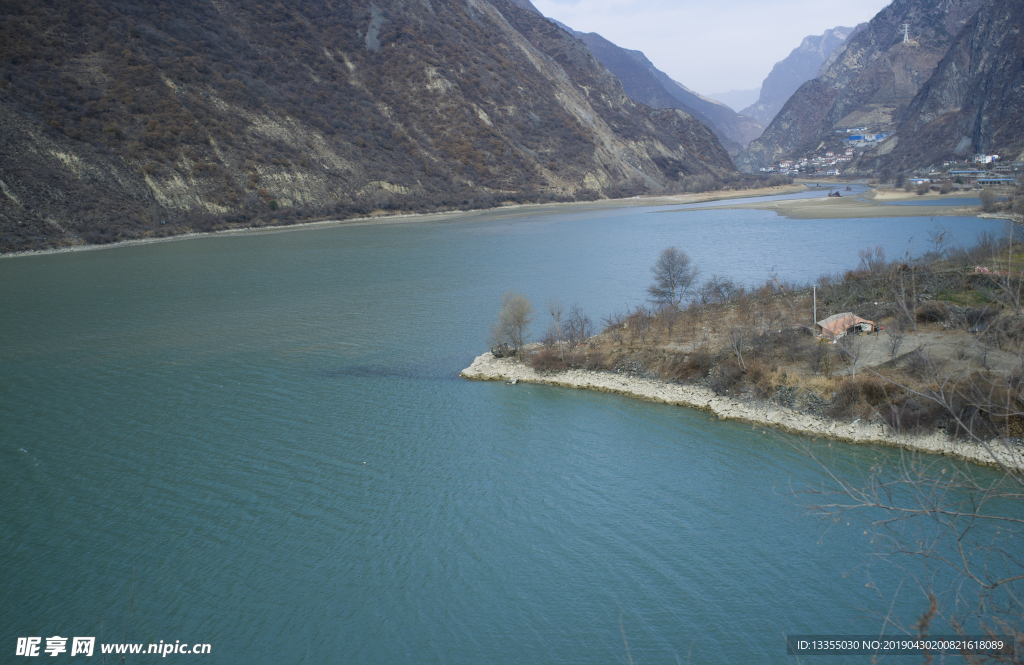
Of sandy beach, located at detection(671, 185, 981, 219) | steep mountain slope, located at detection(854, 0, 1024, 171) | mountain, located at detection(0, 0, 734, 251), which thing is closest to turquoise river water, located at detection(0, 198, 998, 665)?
mountain, located at detection(0, 0, 734, 251)

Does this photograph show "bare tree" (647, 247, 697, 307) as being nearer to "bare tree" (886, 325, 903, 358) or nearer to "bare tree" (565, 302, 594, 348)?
"bare tree" (565, 302, 594, 348)

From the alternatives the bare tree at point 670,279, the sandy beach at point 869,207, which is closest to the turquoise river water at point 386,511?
the bare tree at point 670,279

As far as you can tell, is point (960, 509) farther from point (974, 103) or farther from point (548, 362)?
point (974, 103)

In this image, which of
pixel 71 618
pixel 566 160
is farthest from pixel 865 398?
pixel 566 160

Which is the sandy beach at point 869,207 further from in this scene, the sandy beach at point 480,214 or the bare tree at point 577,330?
the bare tree at point 577,330

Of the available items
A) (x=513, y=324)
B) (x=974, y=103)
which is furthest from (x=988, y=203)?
(x=974, y=103)

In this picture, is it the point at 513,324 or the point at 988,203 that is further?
the point at 988,203

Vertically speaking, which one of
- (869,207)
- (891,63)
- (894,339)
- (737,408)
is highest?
(891,63)
